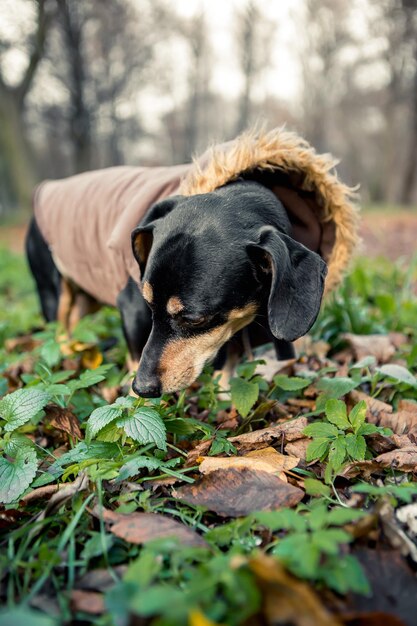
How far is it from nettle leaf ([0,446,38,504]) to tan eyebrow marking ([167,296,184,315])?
812 mm

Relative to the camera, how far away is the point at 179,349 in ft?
7.37

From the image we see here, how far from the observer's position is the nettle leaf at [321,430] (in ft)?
5.80

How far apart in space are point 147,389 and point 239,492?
0.68 metres

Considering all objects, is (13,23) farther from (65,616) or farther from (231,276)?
(65,616)

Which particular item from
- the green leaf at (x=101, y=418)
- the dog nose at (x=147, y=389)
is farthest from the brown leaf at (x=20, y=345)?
the green leaf at (x=101, y=418)

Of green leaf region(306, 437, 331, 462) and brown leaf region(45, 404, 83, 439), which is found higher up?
green leaf region(306, 437, 331, 462)

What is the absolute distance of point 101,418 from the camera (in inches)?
68.7

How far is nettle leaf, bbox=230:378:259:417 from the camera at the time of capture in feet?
6.59

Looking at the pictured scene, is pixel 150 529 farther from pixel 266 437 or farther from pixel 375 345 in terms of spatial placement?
pixel 375 345

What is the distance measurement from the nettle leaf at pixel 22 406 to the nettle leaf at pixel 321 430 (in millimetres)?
990

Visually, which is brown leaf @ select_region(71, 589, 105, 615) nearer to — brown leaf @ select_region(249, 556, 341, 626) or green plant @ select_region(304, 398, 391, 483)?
brown leaf @ select_region(249, 556, 341, 626)

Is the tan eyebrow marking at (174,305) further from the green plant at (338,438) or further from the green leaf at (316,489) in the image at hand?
the green leaf at (316,489)

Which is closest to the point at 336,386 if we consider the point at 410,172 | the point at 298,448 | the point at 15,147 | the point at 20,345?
the point at 298,448

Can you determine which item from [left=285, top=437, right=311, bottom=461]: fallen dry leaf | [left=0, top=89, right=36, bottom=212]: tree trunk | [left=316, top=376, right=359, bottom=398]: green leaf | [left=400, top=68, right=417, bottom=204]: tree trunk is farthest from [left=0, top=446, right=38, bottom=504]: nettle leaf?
[left=400, top=68, right=417, bottom=204]: tree trunk
